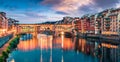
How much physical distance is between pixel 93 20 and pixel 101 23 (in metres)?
14.0

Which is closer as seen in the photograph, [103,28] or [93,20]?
[103,28]

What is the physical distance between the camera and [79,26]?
5030 inches

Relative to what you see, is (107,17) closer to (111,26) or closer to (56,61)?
(111,26)

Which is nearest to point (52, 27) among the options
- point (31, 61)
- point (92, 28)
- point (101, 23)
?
point (92, 28)

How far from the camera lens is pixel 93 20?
10319 centimetres

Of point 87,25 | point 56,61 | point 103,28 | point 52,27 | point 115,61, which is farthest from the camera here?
point 52,27

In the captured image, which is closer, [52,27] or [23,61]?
[23,61]

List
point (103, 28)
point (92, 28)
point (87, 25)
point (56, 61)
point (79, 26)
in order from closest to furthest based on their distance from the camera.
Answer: point (56, 61) → point (103, 28) → point (92, 28) → point (87, 25) → point (79, 26)

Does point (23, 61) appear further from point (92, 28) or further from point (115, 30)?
point (92, 28)

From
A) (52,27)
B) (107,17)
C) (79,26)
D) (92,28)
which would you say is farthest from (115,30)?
(52,27)

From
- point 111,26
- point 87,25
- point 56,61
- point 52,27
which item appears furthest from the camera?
point 52,27

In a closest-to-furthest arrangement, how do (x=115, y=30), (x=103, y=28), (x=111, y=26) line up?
(x=115, y=30) → (x=111, y=26) → (x=103, y=28)

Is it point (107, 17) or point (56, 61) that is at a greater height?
point (107, 17)

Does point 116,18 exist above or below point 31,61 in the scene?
above
